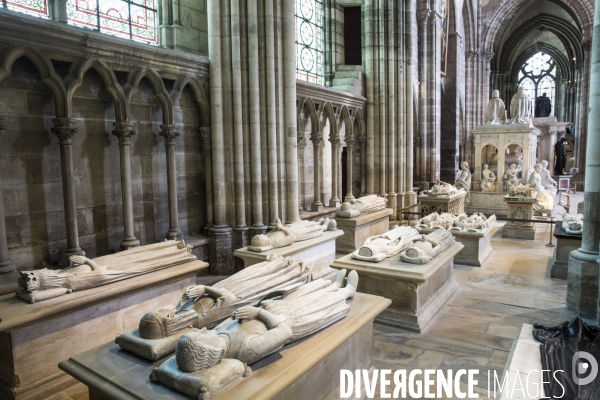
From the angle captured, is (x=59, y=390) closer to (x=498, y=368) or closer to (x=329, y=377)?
(x=329, y=377)

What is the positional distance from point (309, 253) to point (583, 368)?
3770 mm

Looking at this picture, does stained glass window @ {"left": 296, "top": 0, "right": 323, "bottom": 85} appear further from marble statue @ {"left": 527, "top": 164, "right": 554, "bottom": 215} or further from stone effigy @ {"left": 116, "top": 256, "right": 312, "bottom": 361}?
stone effigy @ {"left": 116, "top": 256, "right": 312, "bottom": 361}

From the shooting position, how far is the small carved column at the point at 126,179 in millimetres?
5680

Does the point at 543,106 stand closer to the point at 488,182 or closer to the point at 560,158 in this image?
the point at 560,158

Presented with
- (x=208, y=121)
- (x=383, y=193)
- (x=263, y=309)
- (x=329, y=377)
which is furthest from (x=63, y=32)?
(x=383, y=193)

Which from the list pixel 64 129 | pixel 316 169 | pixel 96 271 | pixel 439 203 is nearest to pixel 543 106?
pixel 439 203

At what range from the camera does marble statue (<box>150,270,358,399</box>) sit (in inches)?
89.0

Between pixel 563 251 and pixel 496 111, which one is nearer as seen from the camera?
pixel 563 251

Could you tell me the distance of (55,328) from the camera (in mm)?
3637

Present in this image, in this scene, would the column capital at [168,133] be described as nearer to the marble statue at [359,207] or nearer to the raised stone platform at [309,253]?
the raised stone platform at [309,253]

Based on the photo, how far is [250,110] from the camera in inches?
280

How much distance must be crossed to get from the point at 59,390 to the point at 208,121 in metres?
4.45

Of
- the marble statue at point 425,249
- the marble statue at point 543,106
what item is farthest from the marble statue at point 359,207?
the marble statue at point 543,106

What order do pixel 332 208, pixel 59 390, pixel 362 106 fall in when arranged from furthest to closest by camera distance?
Answer: pixel 362 106 → pixel 332 208 → pixel 59 390
